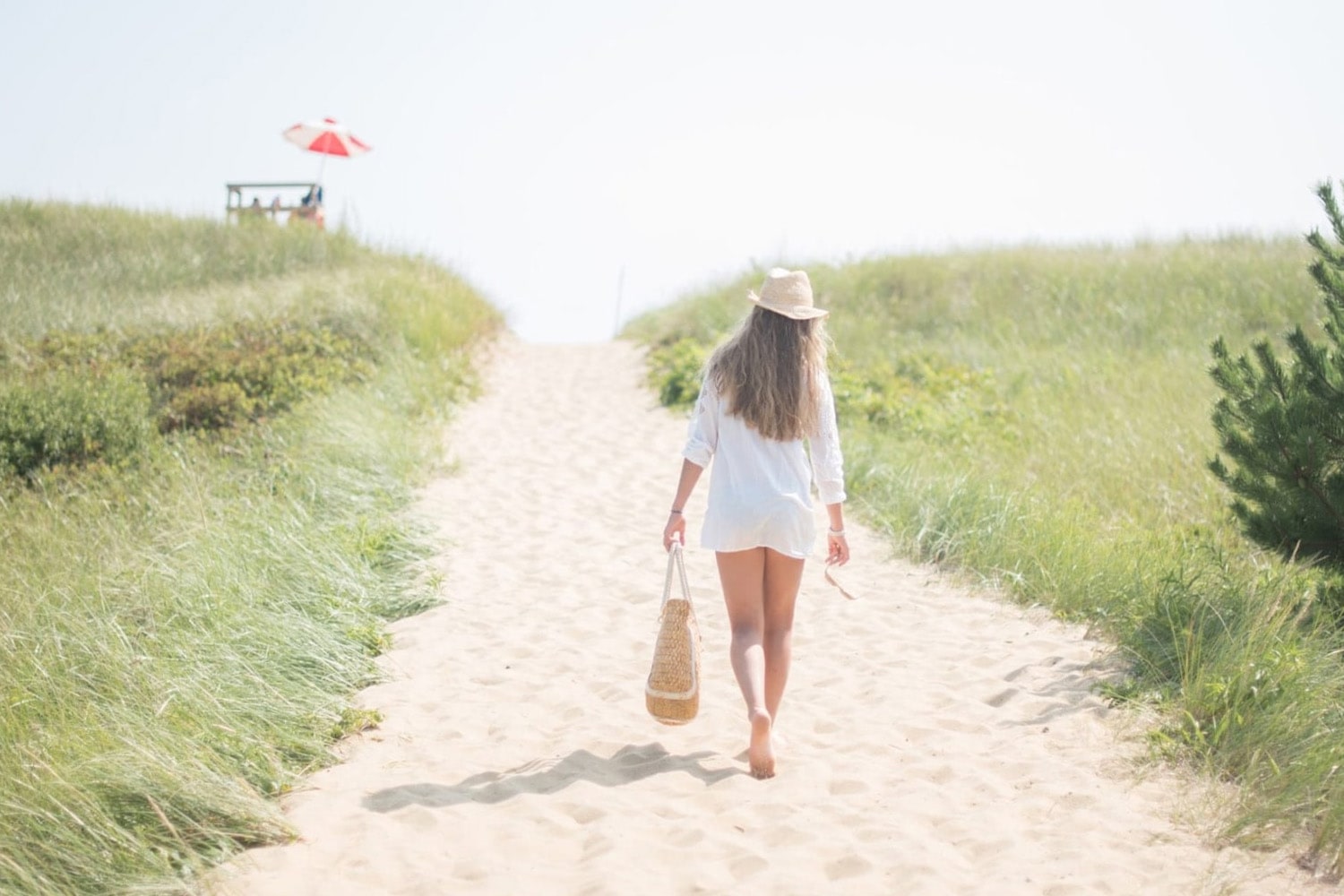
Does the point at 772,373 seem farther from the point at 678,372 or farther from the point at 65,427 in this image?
the point at 678,372

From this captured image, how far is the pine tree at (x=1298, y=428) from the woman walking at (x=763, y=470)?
111 inches

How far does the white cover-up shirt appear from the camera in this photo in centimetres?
512

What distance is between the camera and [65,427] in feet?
38.5

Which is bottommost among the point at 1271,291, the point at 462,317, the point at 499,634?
the point at 499,634

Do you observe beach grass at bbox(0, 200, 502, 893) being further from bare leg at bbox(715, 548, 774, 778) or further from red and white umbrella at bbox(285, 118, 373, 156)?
red and white umbrella at bbox(285, 118, 373, 156)

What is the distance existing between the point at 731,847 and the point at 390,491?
21.5ft

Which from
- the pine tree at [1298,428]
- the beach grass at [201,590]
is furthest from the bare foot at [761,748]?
the pine tree at [1298,428]

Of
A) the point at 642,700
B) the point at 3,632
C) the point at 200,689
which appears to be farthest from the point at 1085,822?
the point at 3,632

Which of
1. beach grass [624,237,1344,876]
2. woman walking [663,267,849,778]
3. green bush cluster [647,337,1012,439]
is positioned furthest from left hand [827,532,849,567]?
green bush cluster [647,337,1012,439]

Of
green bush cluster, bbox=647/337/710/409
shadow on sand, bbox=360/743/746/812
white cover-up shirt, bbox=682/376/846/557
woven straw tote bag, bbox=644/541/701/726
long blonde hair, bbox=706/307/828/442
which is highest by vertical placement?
long blonde hair, bbox=706/307/828/442

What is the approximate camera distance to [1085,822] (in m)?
4.78

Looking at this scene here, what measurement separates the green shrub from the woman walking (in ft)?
27.6

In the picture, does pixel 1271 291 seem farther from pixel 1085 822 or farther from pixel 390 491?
pixel 1085 822

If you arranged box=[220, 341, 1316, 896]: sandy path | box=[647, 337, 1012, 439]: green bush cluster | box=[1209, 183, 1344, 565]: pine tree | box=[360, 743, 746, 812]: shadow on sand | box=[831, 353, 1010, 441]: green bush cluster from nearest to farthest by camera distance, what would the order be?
box=[220, 341, 1316, 896]: sandy path < box=[360, 743, 746, 812]: shadow on sand < box=[1209, 183, 1344, 565]: pine tree < box=[831, 353, 1010, 441]: green bush cluster < box=[647, 337, 1012, 439]: green bush cluster
